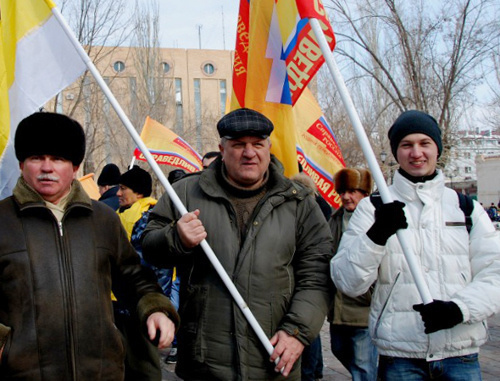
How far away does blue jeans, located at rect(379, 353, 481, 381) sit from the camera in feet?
9.39

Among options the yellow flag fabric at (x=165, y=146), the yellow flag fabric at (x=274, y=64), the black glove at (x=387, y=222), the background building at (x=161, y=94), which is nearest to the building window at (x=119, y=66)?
the background building at (x=161, y=94)

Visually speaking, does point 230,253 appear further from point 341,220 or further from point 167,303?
point 341,220

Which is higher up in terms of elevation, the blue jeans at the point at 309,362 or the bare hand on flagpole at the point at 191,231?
the bare hand on flagpole at the point at 191,231

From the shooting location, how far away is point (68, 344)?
102 inches

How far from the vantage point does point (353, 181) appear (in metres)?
4.99

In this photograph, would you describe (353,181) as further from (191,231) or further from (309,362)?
(191,231)

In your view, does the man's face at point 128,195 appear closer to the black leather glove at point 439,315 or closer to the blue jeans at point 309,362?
the blue jeans at point 309,362

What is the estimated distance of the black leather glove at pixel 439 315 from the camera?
2.70 m

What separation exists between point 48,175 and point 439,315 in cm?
189

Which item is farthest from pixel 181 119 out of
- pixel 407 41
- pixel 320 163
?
pixel 320 163

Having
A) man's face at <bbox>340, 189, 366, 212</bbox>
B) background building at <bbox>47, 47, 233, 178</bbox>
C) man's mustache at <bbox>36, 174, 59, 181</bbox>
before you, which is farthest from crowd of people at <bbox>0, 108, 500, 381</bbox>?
background building at <bbox>47, 47, 233, 178</bbox>

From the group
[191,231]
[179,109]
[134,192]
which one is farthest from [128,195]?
[179,109]

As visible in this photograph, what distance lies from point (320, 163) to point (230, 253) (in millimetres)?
4003

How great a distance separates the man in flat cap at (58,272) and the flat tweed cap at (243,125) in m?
0.74
